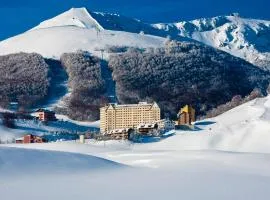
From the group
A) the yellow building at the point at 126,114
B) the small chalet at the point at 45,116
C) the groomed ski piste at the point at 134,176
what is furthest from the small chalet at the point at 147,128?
the groomed ski piste at the point at 134,176

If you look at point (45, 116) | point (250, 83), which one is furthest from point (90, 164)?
point (250, 83)

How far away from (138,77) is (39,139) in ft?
273

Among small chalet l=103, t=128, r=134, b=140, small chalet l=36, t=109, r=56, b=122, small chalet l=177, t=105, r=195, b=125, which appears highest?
small chalet l=36, t=109, r=56, b=122

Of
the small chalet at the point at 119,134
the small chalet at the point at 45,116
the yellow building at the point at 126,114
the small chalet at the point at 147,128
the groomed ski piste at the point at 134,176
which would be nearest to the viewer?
the groomed ski piste at the point at 134,176

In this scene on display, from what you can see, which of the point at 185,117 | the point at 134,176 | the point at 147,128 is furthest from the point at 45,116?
the point at 134,176

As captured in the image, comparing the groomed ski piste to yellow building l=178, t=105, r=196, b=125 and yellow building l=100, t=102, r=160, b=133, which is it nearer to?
yellow building l=178, t=105, r=196, b=125

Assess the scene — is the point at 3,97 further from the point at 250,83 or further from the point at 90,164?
the point at 90,164

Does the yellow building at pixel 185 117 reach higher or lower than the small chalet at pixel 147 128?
higher

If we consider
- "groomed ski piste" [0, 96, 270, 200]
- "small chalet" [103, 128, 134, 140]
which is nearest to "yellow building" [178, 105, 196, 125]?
"small chalet" [103, 128, 134, 140]

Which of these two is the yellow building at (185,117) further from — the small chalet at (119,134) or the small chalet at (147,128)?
the small chalet at (119,134)

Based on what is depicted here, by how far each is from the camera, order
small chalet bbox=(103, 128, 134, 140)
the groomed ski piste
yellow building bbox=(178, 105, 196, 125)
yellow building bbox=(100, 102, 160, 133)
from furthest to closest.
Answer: yellow building bbox=(100, 102, 160, 133) → yellow building bbox=(178, 105, 196, 125) → small chalet bbox=(103, 128, 134, 140) → the groomed ski piste

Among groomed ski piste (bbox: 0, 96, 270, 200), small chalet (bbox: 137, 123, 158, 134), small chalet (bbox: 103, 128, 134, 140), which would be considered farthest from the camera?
A: small chalet (bbox: 137, 123, 158, 134)

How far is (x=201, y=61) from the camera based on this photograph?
181 meters

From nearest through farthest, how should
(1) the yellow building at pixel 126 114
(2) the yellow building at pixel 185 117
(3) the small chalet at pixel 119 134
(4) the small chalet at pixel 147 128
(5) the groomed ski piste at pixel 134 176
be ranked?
(5) the groomed ski piste at pixel 134 176
(3) the small chalet at pixel 119 134
(4) the small chalet at pixel 147 128
(2) the yellow building at pixel 185 117
(1) the yellow building at pixel 126 114
